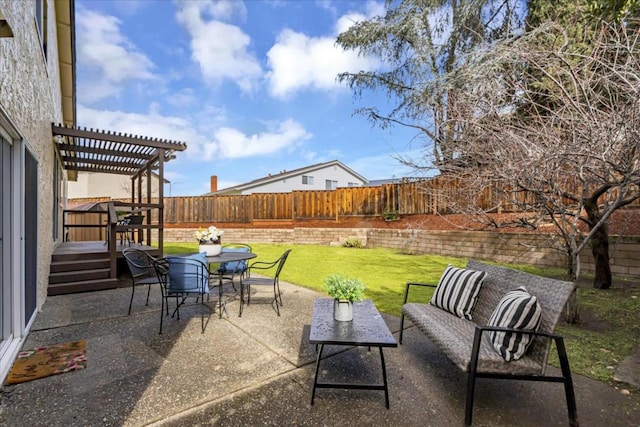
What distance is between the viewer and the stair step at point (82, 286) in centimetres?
551

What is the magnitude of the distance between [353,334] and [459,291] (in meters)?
1.35

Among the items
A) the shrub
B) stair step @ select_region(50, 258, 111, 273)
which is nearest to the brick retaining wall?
the shrub

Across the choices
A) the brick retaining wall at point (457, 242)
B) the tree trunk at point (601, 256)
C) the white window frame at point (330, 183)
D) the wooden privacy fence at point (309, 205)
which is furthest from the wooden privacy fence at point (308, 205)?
the white window frame at point (330, 183)

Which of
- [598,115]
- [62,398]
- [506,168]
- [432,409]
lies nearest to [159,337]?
[62,398]

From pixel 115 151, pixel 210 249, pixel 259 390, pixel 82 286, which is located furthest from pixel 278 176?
pixel 259 390

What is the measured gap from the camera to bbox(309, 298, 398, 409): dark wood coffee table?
2248 mm

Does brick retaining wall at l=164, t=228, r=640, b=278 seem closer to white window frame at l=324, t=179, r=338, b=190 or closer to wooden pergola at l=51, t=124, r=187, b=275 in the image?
wooden pergola at l=51, t=124, r=187, b=275

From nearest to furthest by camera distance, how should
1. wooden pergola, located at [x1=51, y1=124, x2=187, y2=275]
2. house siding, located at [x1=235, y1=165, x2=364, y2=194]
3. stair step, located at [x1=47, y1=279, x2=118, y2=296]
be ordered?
1. stair step, located at [x1=47, y1=279, x2=118, y2=296]
2. wooden pergola, located at [x1=51, y1=124, x2=187, y2=275]
3. house siding, located at [x1=235, y1=165, x2=364, y2=194]

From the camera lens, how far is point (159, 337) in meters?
3.53

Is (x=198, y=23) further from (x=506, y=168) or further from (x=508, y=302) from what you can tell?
(x=508, y=302)

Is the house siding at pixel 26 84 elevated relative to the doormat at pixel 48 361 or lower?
elevated

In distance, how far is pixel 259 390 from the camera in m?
2.43

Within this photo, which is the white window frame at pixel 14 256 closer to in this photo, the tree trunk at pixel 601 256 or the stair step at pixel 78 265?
the stair step at pixel 78 265

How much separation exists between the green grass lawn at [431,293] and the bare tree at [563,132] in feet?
2.32
